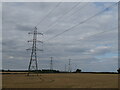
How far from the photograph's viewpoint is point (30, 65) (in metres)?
70.6

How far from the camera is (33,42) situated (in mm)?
69938

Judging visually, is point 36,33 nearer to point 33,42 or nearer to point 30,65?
point 33,42

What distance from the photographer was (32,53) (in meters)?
68.3

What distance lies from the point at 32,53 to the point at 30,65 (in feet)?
13.9

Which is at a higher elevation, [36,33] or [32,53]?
[36,33]

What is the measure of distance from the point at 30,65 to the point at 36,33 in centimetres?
921

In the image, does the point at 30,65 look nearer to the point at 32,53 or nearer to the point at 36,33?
the point at 32,53

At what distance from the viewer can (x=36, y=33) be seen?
7069cm

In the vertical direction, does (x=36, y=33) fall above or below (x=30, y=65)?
above

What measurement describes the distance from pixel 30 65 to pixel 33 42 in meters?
6.60

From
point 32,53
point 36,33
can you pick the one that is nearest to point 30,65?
point 32,53

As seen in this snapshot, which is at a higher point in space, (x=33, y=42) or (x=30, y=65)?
(x=33, y=42)

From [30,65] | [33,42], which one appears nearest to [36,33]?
[33,42]
